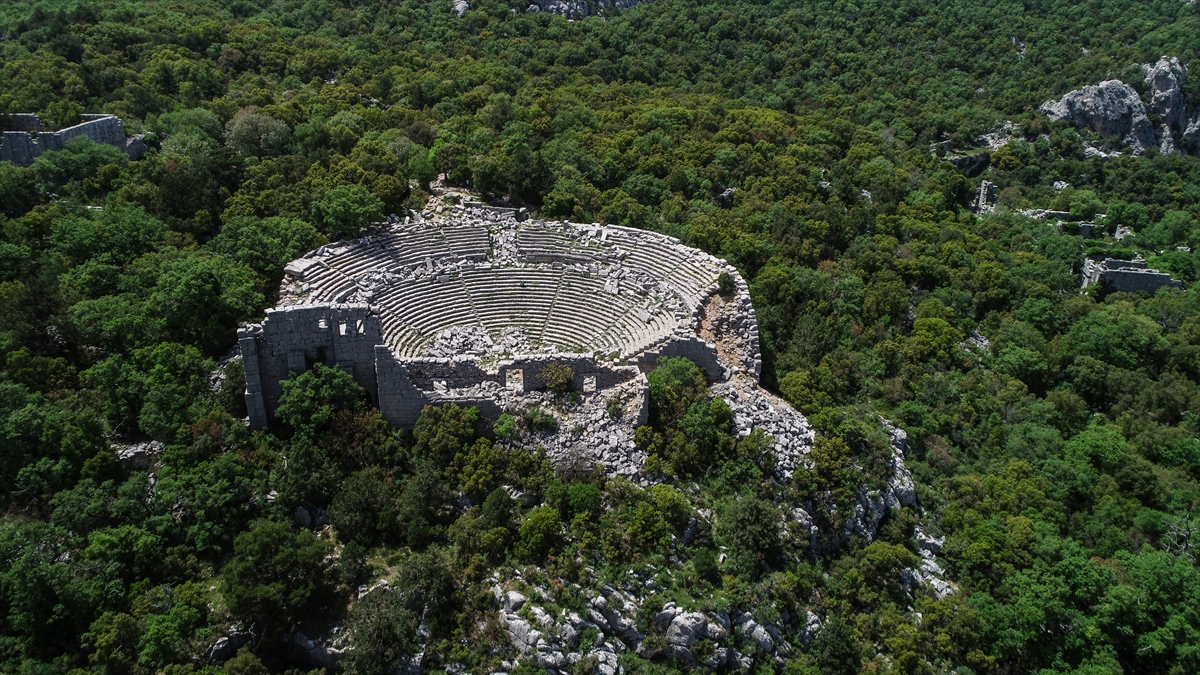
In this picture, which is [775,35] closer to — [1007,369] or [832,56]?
[832,56]

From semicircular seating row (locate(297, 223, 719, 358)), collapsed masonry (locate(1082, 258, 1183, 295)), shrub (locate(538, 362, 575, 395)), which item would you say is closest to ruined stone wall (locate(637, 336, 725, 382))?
semicircular seating row (locate(297, 223, 719, 358))

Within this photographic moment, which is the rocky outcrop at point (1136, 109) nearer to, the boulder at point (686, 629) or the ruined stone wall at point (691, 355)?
the ruined stone wall at point (691, 355)

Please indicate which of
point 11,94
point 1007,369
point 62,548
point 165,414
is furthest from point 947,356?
point 11,94

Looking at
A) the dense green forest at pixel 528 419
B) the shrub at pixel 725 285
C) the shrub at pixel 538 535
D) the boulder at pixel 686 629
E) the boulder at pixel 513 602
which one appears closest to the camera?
the boulder at pixel 686 629

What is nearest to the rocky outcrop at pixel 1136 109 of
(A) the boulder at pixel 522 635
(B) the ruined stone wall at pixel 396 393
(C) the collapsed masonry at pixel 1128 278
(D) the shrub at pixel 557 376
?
(C) the collapsed masonry at pixel 1128 278

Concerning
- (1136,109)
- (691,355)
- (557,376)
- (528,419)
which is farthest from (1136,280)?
(528,419)

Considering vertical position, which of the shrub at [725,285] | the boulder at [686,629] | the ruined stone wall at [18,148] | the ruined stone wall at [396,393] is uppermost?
the ruined stone wall at [18,148]

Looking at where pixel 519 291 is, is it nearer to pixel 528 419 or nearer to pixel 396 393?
pixel 528 419
